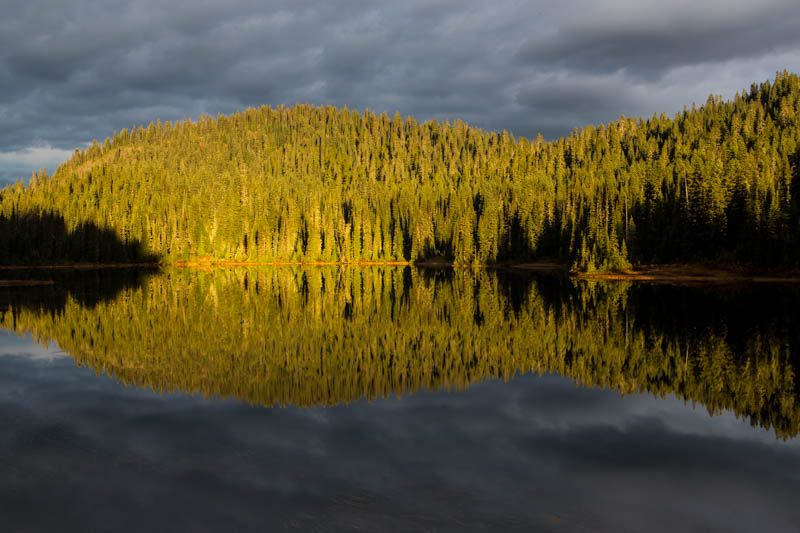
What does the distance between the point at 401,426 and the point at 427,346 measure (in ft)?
33.3

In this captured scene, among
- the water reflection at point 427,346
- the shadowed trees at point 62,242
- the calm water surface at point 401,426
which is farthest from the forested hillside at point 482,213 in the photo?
the calm water surface at point 401,426

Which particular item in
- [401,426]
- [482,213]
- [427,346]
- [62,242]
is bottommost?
[401,426]

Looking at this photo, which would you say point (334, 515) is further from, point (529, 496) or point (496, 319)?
point (496, 319)

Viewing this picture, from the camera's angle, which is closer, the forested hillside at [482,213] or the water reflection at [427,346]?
the water reflection at [427,346]

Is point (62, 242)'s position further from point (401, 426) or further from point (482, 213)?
point (401, 426)

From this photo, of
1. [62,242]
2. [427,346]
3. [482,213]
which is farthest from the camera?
[482,213]

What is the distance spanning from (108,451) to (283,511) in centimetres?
527

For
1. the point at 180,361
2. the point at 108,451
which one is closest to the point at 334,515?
the point at 108,451

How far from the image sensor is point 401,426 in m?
13.2

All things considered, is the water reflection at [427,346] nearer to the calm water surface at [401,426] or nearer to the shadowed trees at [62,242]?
the calm water surface at [401,426]

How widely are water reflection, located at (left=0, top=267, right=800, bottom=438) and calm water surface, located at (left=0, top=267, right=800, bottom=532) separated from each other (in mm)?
144

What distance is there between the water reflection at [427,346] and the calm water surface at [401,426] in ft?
0.47

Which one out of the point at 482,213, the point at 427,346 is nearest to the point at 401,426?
the point at 427,346

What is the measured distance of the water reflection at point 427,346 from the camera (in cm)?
1675
